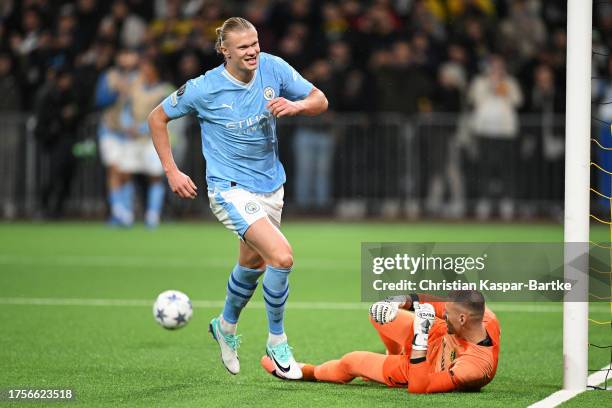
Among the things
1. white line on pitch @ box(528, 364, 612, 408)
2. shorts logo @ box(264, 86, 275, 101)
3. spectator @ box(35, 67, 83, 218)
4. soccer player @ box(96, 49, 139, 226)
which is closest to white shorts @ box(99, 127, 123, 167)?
soccer player @ box(96, 49, 139, 226)

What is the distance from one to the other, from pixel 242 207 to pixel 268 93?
2.65 ft

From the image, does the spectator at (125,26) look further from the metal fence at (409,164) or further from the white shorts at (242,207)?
the white shorts at (242,207)

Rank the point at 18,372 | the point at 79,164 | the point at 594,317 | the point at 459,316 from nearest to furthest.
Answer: the point at 459,316 < the point at 18,372 < the point at 594,317 < the point at 79,164

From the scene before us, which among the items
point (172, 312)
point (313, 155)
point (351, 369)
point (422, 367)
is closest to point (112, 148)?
point (313, 155)

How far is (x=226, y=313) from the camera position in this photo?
27.2 ft

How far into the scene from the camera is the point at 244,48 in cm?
770

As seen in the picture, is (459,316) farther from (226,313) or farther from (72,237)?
(72,237)

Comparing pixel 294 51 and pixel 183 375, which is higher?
pixel 294 51

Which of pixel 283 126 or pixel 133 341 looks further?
pixel 283 126

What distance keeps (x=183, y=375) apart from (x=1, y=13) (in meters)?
16.5

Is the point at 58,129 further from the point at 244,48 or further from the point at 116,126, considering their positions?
the point at 244,48

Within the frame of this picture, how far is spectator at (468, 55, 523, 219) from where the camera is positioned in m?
20.0

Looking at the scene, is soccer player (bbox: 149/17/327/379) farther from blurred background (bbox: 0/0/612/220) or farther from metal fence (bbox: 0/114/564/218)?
metal fence (bbox: 0/114/564/218)

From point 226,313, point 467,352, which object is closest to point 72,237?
point 226,313
